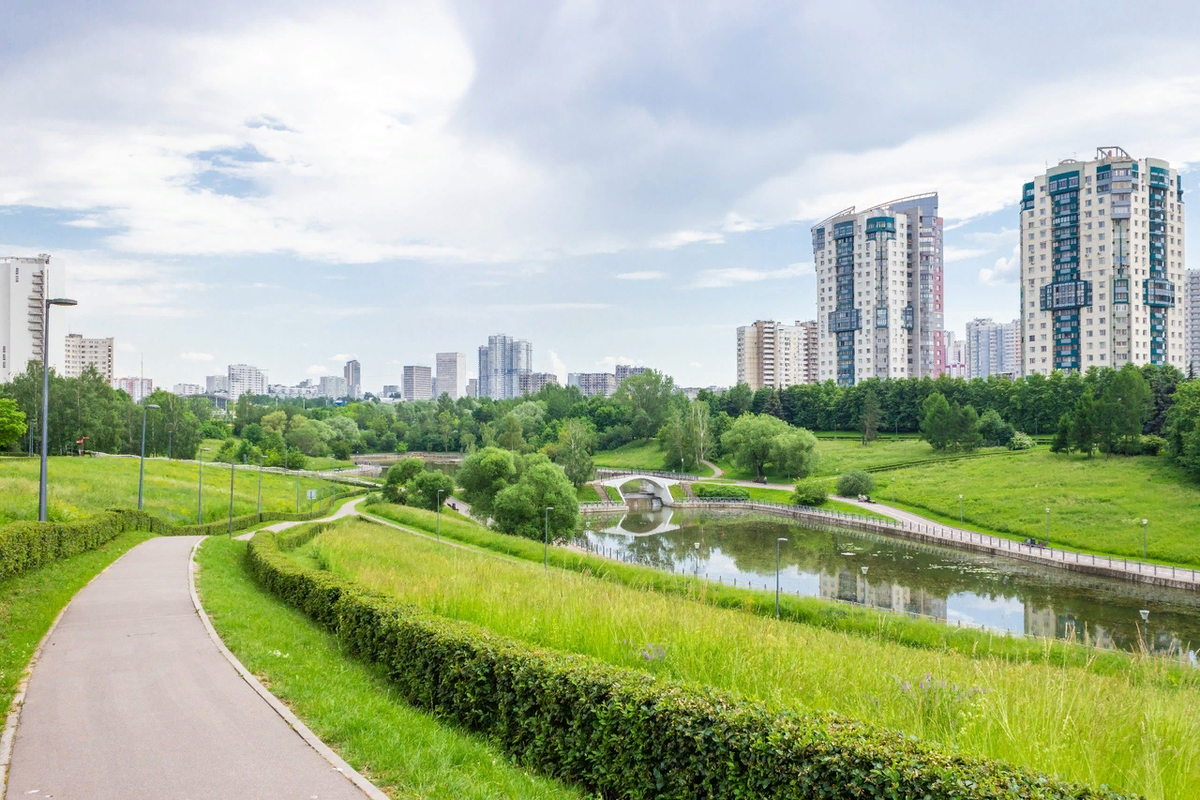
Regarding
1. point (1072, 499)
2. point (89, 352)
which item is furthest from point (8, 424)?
point (89, 352)

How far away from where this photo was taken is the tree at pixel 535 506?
4988 cm

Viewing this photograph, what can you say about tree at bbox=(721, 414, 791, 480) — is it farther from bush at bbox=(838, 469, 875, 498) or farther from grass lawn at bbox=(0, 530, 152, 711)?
grass lawn at bbox=(0, 530, 152, 711)

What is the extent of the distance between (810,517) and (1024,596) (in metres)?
26.8

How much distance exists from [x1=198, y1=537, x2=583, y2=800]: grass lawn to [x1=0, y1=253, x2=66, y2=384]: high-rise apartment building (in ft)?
355

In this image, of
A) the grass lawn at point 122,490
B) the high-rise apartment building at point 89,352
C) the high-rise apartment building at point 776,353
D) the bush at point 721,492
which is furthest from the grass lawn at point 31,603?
the high-rise apartment building at point 89,352

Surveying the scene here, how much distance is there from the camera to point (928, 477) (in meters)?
69.8

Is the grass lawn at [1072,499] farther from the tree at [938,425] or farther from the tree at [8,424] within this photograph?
the tree at [8,424]

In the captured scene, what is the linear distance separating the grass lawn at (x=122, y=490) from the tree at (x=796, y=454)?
45879mm

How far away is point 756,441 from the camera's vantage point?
83000 millimetres

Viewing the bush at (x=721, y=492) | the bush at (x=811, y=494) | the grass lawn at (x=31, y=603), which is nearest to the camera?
the grass lawn at (x=31, y=603)

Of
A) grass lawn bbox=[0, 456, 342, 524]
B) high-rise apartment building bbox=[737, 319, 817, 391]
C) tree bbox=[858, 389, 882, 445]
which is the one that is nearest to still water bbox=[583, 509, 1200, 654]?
grass lawn bbox=[0, 456, 342, 524]

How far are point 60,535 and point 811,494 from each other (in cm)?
5904

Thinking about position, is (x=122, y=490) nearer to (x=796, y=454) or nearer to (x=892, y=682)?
(x=892, y=682)

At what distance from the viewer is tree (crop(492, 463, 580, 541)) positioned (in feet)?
164
